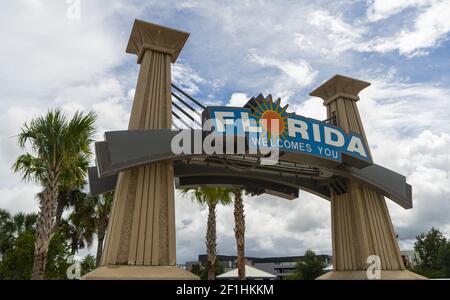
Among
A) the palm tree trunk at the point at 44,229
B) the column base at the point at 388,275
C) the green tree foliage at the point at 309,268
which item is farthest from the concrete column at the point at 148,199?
the green tree foliage at the point at 309,268

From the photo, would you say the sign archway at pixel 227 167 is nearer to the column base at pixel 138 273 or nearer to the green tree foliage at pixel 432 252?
the column base at pixel 138 273

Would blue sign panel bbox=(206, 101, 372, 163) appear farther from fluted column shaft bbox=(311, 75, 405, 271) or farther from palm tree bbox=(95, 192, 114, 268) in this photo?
palm tree bbox=(95, 192, 114, 268)

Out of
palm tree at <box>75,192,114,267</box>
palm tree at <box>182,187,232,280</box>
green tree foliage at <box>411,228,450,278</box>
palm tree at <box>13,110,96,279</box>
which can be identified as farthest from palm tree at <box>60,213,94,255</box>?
green tree foliage at <box>411,228,450,278</box>

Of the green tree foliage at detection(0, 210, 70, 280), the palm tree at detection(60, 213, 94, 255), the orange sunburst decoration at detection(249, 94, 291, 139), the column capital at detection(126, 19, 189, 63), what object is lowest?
the green tree foliage at detection(0, 210, 70, 280)

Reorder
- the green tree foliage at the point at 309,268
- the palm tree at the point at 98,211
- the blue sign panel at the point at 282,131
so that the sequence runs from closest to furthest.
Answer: the blue sign panel at the point at 282,131, the palm tree at the point at 98,211, the green tree foliage at the point at 309,268

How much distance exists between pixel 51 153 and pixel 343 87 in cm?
1308

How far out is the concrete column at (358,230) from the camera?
14.9 metres

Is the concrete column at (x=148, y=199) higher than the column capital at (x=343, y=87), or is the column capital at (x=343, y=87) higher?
the column capital at (x=343, y=87)

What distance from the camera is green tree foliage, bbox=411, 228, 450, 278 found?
130ft

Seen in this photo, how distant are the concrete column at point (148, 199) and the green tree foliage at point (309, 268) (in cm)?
3562

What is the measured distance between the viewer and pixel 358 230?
15.3 metres

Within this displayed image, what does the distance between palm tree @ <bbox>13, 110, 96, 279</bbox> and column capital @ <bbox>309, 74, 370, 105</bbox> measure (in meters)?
11.0

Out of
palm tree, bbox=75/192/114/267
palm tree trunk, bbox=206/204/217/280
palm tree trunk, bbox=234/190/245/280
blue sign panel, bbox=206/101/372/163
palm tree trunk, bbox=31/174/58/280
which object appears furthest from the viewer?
palm tree, bbox=75/192/114/267
